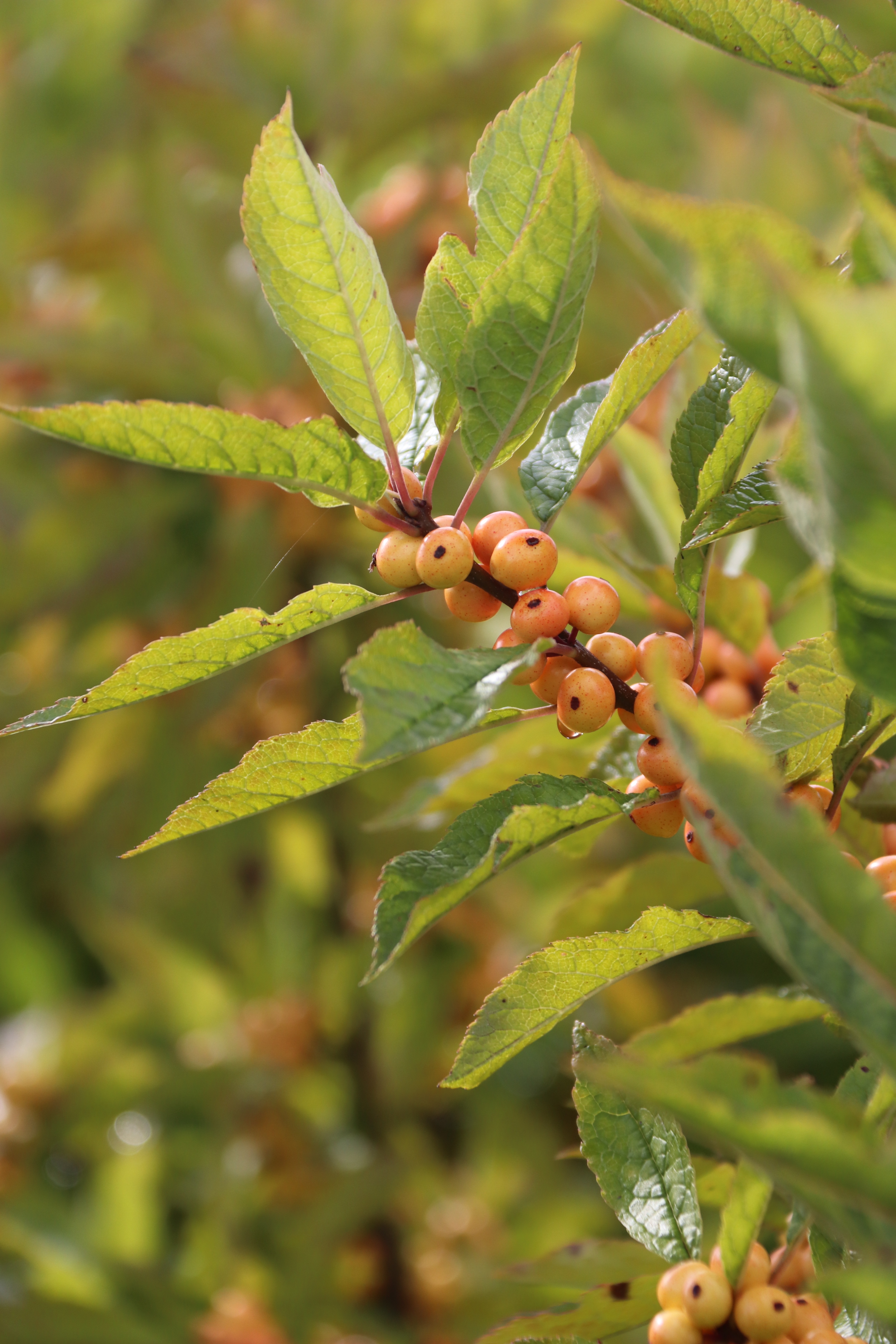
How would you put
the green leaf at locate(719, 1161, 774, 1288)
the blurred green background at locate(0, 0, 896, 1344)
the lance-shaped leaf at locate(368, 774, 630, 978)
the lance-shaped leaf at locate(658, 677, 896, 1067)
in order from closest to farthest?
the lance-shaped leaf at locate(658, 677, 896, 1067), the lance-shaped leaf at locate(368, 774, 630, 978), the green leaf at locate(719, 1161, 774, 1288), the blurred green background at locate(0, 0, 896, 1344)

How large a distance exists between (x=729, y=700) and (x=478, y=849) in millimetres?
353

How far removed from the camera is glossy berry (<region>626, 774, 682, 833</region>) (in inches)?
23.0

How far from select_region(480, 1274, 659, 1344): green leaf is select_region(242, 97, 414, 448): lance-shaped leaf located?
0.51 metres

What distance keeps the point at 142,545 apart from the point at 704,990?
4.51ft

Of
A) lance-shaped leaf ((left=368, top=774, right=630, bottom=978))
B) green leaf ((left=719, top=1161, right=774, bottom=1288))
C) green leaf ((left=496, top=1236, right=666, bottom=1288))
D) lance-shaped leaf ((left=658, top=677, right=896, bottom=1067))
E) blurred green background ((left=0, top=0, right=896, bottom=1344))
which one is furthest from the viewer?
blurred green background ((left=0, top=0, right=896, bottom=1344))

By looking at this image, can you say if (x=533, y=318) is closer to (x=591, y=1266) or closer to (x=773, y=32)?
(x=773, y=32)

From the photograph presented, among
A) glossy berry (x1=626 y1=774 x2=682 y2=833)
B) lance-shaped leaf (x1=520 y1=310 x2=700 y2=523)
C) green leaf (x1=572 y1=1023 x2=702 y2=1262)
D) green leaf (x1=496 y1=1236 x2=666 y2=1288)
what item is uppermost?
lance-shaped leaf (x1=520 y1=310 x2=700 y2=523)

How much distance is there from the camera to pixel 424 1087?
2283 mm

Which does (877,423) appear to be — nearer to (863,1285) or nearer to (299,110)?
(863,1285)

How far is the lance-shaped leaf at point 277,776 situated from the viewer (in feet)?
1.86

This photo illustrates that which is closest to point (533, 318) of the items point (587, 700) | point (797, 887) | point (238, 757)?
point (587, 700)

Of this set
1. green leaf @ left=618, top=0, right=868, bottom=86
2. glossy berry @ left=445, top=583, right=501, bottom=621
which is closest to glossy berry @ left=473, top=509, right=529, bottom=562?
glossy berry @ left=445, top=583, right=501, bottom=621

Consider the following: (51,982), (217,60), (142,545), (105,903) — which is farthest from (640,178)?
(51,982)

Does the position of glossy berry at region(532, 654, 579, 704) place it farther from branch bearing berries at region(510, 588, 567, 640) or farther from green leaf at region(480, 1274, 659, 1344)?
green leaf at region(480, 1274, 659, 1344)
